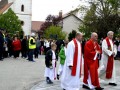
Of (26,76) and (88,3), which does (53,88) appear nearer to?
(26,76)

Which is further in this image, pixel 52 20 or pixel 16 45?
pixel 52 20

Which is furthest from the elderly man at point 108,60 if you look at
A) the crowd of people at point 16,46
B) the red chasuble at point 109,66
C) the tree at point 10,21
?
the tree at point 10,21

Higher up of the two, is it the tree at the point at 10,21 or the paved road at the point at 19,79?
the tree at the point at 10,21

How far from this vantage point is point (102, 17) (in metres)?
39.4

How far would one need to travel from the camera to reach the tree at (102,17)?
119 feet

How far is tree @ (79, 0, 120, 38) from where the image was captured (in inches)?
1432

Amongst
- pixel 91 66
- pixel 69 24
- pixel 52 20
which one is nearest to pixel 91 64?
pixel 91 66

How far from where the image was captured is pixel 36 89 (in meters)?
12.6

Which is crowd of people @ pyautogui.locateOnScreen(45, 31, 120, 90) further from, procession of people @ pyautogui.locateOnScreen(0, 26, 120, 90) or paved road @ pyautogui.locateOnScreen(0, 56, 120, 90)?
paved road @ pyautogui.locateOnScreen(0, 56, 120, 90)

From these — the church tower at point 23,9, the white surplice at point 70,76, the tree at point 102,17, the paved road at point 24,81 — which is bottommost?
the paved road at point 24,81

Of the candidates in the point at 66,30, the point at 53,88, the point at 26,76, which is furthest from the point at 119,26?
the point at 66,30

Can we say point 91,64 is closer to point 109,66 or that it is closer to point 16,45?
point 109,66

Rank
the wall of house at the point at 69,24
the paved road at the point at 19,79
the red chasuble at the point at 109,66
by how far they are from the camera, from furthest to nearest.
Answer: the wall of house at the point at 69,24 → the red chasuble at the point at 109,66 → the paved road at the point at 19,79

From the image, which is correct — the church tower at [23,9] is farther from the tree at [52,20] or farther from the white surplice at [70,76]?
the white surplice at [70,76]
